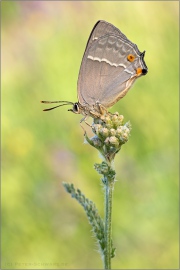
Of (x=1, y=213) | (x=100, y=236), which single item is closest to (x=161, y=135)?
(x=1, y=213)

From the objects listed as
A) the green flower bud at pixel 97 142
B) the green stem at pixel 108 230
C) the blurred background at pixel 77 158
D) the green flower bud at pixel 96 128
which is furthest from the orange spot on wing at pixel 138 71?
the blurred background at pixel 77 158

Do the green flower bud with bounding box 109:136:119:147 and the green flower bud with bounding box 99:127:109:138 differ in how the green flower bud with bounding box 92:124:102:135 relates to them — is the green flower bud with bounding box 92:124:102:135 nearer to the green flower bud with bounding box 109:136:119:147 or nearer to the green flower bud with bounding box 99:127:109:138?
the green flower bud with bounding box 99:127:109:138

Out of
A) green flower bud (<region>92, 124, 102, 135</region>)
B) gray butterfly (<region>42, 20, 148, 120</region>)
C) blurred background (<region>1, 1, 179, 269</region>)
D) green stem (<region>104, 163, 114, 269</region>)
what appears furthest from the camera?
blurred background (<region>1, 1, 179, 269</region>)

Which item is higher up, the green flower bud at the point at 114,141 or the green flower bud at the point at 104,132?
the green flower bud at the point at 104,132

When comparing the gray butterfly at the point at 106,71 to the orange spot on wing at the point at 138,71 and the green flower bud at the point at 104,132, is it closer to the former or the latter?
the orange spot on wing at the point at 138,71

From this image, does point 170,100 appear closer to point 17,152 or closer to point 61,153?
point 61,153

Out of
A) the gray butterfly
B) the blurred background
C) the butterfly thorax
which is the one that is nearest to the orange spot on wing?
the gray butterfly
